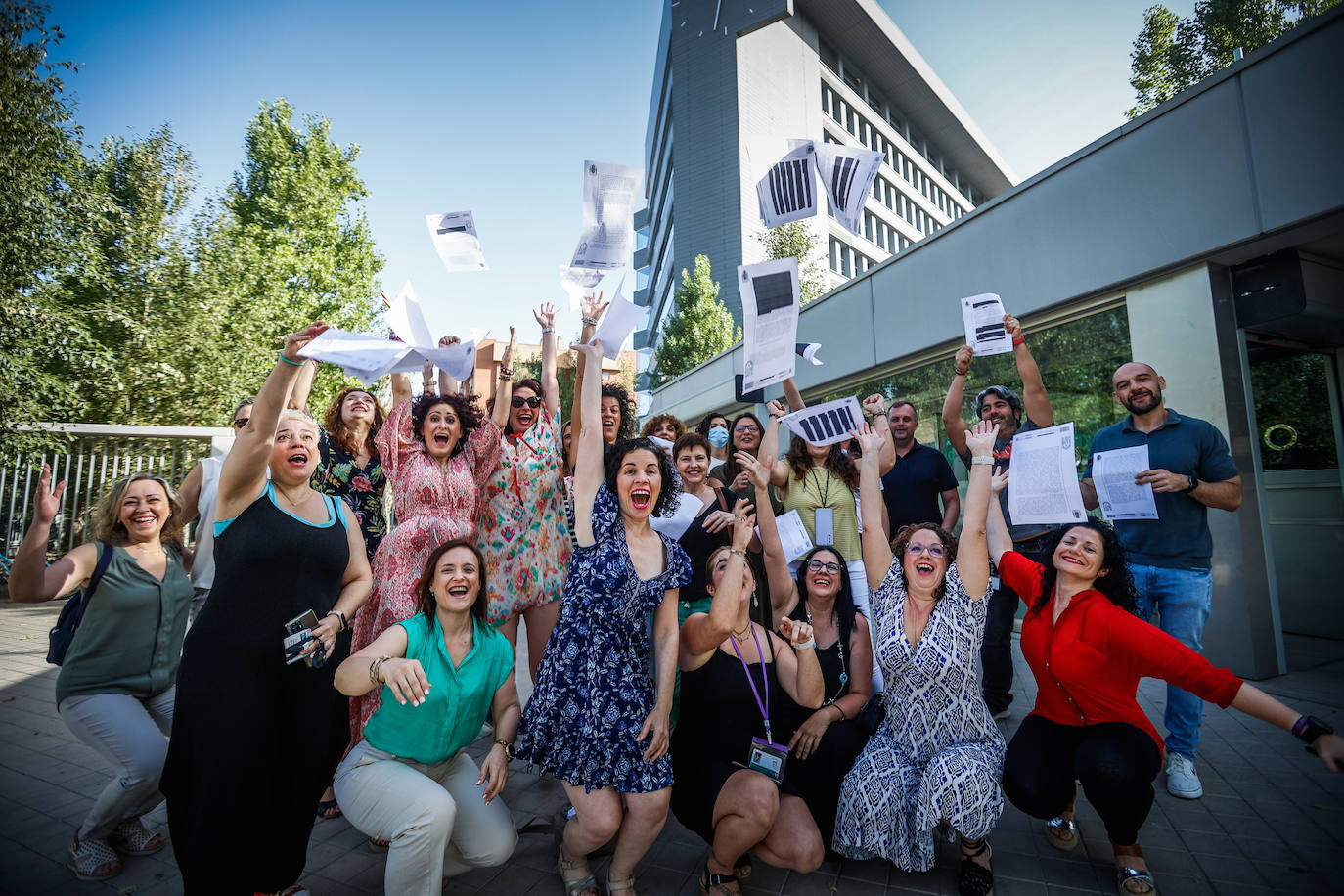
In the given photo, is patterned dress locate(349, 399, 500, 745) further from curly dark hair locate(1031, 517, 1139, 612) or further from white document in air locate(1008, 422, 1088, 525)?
white document in air locate(1008, 422, 1088, 525)

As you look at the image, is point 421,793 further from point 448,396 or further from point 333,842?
point 448,396

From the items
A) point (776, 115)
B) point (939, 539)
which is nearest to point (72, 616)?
point (939, 539)

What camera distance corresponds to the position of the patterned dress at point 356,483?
12.2 feet

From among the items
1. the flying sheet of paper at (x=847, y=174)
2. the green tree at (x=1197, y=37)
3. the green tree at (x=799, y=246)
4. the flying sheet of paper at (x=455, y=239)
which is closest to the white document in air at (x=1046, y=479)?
the flying sheet of paper at (x=847, y=174)

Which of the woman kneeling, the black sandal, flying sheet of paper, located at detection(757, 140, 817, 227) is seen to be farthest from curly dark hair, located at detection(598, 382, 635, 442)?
the black sandal

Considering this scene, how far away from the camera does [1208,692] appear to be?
2307 millimetres

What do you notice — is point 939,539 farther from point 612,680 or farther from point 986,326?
point 986,326

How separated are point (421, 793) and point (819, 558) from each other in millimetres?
2062

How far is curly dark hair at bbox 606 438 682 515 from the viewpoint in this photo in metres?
2.88

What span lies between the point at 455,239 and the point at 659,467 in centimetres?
301

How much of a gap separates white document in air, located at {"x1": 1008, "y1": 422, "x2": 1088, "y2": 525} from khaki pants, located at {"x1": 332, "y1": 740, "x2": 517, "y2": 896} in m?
3.06

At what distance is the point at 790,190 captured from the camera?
487 cm

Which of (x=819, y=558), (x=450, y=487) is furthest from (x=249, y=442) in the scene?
(x=819, y=558)

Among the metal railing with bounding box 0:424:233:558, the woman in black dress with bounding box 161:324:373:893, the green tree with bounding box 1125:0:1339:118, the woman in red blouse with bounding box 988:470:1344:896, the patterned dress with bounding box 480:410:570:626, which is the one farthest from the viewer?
the green tree with bounding box 1125:0:1339:118
